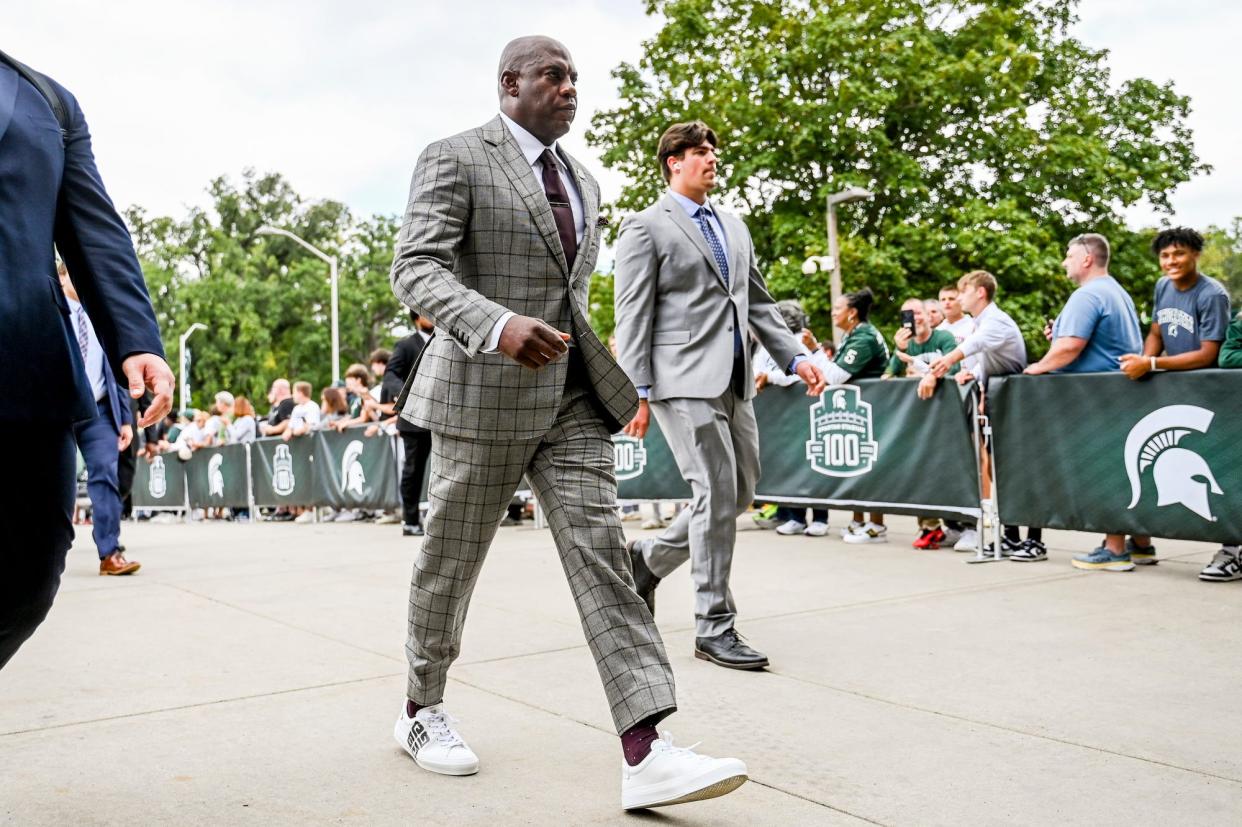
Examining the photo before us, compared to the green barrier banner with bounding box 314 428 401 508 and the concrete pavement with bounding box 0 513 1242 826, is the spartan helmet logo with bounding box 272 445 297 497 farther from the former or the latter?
the concrete pavement with bounding box 0 513 1242 826

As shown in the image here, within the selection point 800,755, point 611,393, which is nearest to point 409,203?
point 611,393

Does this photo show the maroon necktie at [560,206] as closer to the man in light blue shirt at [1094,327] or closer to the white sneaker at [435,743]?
the white sneaker at [435,743]

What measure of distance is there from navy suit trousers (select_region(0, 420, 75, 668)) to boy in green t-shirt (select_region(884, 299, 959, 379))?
25.3ft

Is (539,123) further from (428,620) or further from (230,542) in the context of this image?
(230,542)

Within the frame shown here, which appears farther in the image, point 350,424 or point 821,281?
point 821,281

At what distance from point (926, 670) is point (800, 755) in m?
1.22

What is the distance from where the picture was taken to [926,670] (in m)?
4.36

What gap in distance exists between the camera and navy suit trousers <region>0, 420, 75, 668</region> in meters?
2.24

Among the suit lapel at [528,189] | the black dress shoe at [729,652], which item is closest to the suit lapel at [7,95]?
the suit lapel at [528,189]

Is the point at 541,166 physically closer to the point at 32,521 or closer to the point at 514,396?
the point at 514,396

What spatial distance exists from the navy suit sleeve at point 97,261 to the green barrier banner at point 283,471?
40.1ft

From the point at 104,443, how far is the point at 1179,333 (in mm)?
6773

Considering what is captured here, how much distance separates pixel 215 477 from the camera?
17297mm

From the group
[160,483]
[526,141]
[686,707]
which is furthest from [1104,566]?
[160,483]
